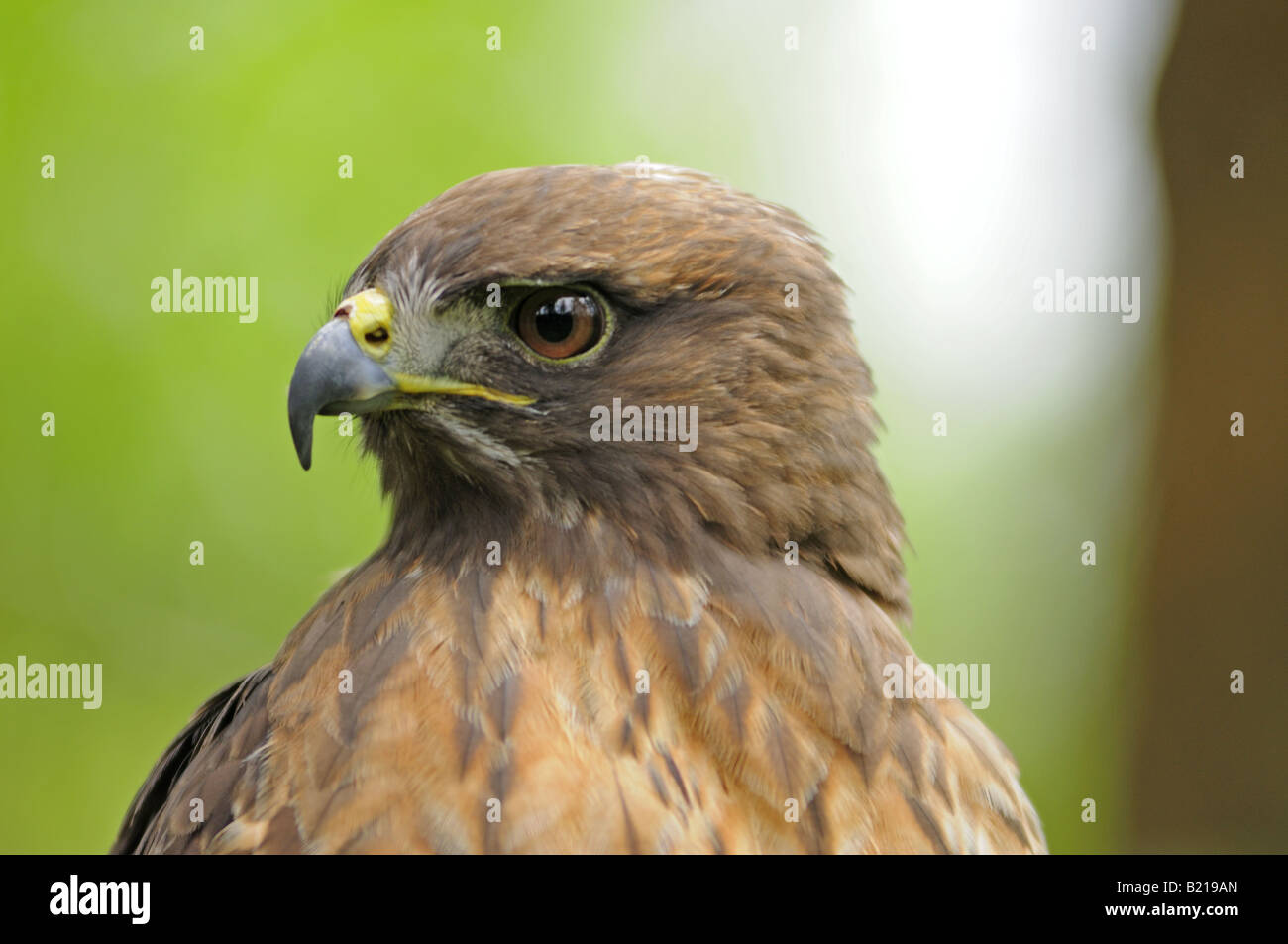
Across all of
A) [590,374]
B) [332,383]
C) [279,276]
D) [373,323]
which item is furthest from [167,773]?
[279,276]

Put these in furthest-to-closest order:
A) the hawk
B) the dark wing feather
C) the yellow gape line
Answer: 1. the dark wing feather
2. the yellow gape line
3. the hawk

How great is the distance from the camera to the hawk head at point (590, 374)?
2.61m

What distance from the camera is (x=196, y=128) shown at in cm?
678

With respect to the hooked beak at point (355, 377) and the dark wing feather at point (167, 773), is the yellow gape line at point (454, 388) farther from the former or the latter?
the dark wing feather at point (167, 773)

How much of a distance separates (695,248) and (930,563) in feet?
18.1

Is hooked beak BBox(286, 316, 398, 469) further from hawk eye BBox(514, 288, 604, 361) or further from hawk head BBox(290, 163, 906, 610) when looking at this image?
hawk eye BBox(514, 288, 604, 361)

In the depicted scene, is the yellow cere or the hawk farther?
the yellow cere

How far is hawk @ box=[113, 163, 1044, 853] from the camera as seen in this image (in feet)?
7.84

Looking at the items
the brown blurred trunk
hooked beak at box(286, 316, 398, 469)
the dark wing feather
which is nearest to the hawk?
hooked beak at box(286, 316, 398, 469)

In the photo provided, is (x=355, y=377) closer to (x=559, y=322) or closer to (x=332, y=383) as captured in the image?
(x=332, y=383)

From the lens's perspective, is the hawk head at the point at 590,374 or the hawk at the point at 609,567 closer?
the hawk at the point at 609,567

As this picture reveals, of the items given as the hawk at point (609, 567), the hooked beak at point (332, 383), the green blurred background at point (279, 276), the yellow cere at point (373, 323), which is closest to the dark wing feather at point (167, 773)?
the hawk at point (609, 567)

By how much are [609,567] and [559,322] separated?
1.84 ft

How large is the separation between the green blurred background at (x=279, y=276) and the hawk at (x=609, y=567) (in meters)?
3.76
